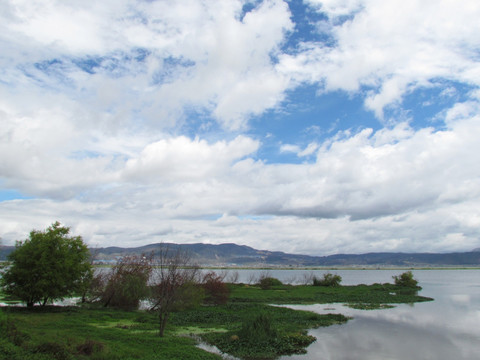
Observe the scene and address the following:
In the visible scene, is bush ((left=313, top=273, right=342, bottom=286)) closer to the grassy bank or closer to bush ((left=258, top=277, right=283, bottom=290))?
bush ((left=258, top=277, right=283, bottom=290))

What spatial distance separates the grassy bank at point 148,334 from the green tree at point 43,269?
2.16 metres

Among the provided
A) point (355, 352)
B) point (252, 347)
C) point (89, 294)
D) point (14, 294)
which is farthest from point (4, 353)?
point (89, 294)

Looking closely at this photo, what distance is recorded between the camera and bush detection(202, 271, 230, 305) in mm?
55406

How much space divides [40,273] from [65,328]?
12.6m

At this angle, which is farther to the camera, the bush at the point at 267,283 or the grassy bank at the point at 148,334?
the bush at the point at 267,283

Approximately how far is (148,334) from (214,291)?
2907cm

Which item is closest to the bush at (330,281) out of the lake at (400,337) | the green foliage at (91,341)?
the lake at (400,337)

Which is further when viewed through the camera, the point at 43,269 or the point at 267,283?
the point at 267,283

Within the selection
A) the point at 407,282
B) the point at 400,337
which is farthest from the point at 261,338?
the point at 407,282

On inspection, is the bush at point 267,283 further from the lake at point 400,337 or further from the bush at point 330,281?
the lake at point 400,337

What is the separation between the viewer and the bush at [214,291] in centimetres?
5541

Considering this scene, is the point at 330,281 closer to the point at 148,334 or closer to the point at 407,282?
the point at 407,282

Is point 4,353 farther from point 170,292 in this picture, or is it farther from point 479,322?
point 479,322

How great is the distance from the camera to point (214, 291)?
56281 mm
